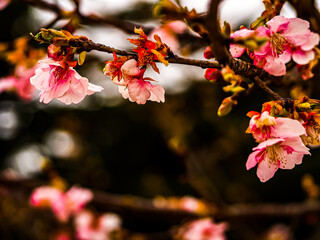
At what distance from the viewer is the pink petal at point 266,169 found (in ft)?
2.63

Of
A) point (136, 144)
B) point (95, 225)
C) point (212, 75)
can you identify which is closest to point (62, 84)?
point (212, 75)

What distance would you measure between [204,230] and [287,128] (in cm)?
170

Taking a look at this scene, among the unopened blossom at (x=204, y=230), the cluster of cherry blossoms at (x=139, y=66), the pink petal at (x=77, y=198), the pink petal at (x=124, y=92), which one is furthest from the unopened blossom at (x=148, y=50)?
the pink petal at (x=77, y=198)

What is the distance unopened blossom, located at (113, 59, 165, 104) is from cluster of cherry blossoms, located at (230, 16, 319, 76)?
0.22 meters

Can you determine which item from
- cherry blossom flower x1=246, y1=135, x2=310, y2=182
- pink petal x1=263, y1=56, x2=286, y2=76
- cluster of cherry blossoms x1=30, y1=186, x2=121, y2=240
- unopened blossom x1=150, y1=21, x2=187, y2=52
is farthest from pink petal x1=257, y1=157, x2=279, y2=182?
cluster of cherry blossoms x1=30, y1=186, x2=121, y2=240

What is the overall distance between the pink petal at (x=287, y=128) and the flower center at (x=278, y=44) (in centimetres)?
20

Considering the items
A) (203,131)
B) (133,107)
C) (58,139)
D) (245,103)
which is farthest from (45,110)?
(245,103)

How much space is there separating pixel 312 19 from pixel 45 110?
17.7 ft

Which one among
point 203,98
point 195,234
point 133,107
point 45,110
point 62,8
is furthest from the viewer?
point 45,110

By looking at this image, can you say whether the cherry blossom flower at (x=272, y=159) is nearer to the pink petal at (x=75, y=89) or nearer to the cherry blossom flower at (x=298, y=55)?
the cherry blossom flower at (x=298, y=55)

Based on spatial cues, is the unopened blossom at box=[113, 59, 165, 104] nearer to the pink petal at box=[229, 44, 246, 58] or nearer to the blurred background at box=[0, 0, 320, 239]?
the pink petal at box=[229, 44, 246, 58]

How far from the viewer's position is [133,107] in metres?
5.35

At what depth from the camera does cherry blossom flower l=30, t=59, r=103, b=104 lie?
0.82 m

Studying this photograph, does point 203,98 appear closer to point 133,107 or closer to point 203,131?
point 203,131
